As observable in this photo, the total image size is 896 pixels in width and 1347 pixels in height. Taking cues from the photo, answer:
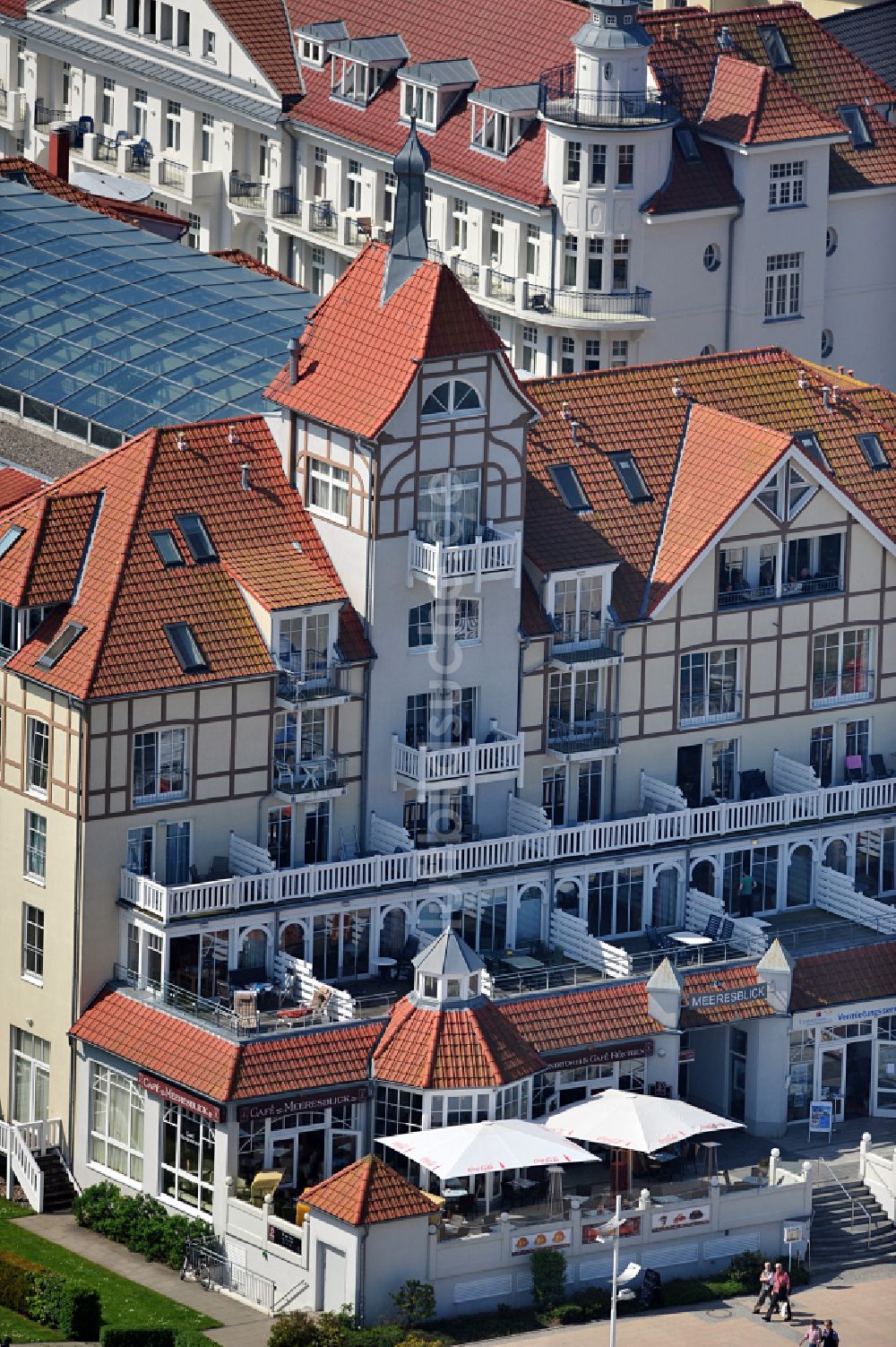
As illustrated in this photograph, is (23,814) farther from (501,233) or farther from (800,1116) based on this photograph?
(501,233)

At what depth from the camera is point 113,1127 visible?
144m

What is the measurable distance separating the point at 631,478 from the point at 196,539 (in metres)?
14.5

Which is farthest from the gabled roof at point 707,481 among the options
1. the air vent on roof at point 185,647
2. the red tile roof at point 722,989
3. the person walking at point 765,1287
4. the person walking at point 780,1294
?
the person walking at point 780,1294

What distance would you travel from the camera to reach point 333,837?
148 meters

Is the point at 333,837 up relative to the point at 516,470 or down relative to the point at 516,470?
down

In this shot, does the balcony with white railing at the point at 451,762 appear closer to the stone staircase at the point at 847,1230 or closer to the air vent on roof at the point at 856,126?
the stone staircase at the point at 847,1230

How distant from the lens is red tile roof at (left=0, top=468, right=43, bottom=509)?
150 metres

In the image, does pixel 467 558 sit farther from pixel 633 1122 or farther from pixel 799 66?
pixel 799 66

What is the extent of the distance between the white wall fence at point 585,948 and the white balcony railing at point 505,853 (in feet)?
5.99

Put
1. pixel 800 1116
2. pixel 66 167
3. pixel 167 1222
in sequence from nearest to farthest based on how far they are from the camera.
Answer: pixel 167 1222, pixel 800 1116, pixel 66 167

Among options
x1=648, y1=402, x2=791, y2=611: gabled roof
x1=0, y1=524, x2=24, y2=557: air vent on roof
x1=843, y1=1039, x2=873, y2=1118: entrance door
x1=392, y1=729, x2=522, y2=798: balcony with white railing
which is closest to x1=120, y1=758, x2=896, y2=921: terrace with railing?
x1=392, y1=729, x2=522, y2=798: balcony with white railing

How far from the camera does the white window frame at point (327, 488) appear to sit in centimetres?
14625

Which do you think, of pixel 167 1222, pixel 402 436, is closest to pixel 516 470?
pixel 402 436

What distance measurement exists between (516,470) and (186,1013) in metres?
18.3
